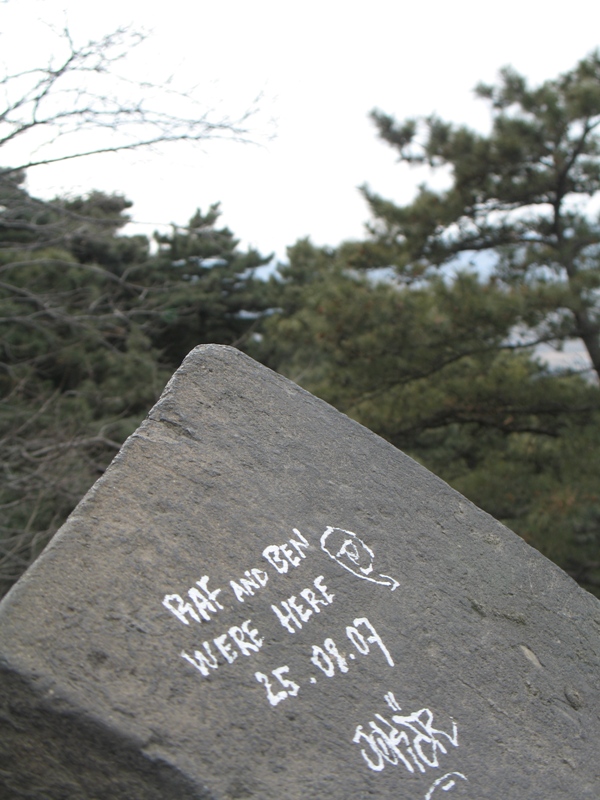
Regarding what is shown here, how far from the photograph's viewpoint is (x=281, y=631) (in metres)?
1.64

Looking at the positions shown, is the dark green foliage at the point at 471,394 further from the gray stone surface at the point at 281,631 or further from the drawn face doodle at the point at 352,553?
the drawn face doodle at the point at 352,553

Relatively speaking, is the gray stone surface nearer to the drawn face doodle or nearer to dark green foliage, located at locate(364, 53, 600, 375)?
the drawn face doodle

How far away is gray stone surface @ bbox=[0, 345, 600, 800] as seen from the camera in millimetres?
1440

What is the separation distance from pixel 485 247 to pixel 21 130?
3.67 m

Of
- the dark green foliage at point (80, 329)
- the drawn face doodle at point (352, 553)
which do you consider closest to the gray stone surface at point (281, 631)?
the drawn face doodle at point (352, 553)

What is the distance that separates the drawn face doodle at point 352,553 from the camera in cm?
182

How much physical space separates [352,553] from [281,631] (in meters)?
0.28

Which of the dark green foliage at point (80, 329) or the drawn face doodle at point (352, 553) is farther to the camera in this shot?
the dark green foliage at point (80, 329)

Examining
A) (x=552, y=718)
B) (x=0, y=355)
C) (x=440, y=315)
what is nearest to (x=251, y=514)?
(x=552, y=718)

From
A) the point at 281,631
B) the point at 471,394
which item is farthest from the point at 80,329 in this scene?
the point at 281,631

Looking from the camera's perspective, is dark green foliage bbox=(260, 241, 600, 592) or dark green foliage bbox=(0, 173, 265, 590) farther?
dark green foliage bbox=(260, 241, 600, 592)

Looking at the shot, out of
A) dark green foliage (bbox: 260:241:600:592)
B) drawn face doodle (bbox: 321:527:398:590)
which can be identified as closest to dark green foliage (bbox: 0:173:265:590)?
dark green foliage (bbox: 260:241:600:592)

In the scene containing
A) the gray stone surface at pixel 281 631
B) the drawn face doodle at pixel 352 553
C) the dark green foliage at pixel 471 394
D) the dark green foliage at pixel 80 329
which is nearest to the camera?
the gray stone surface at pixel 281 631

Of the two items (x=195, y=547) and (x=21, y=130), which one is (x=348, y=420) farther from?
(x=21, y=130)
